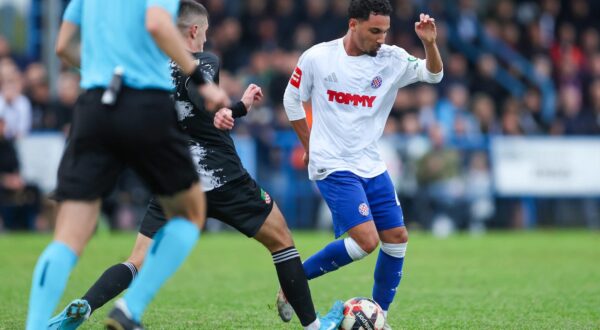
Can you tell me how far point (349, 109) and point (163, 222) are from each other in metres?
1.54

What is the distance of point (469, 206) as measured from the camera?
1775cm

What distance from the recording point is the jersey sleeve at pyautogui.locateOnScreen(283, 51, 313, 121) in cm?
739

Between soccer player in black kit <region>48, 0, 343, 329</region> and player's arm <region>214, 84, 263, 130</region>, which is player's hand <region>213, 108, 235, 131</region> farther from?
soccer player in black kit <region>48, 0, 343, 329</region>

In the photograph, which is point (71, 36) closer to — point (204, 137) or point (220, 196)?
point (204, 137)

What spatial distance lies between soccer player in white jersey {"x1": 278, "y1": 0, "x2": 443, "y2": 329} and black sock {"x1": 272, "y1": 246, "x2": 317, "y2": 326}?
0.78 m

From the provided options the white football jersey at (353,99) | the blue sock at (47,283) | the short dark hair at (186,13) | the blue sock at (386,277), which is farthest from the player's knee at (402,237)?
the blue sock at (47,283)

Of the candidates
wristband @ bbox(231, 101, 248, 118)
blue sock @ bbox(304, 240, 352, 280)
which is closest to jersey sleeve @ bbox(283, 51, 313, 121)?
blue sock @ bbox(304, 240, 352, 280)

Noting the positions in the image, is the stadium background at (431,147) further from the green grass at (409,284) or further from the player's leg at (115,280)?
the player's leg at (115,280)

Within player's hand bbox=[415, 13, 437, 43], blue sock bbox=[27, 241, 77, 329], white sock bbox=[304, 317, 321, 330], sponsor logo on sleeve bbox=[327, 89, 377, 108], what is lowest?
white sock bbox=[304, 317, 321, 330]

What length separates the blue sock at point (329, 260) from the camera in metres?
7.25

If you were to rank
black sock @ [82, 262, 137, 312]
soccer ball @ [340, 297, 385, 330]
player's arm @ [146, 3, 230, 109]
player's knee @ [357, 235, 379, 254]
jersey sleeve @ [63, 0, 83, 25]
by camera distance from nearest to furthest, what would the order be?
player's arm @ [146, 3, 230, 109]
jersey sleeve @ [63, 0, 83, 25]
black sock @ [82, 262, 137, 312]
soccer ball @ [340, 297, 385, 330]
player's knee @ [357, 235, 379, 254]

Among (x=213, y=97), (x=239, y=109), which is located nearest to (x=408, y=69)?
(x=239, y=109)

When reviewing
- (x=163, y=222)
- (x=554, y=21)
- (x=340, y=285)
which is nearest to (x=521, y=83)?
(x=554, y=21)

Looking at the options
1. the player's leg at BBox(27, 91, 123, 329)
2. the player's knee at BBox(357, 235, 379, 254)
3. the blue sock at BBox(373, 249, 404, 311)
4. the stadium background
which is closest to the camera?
the player's leg at BBox(27, 91, 123, 329)
